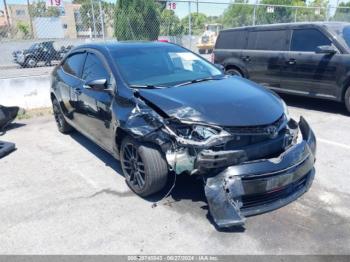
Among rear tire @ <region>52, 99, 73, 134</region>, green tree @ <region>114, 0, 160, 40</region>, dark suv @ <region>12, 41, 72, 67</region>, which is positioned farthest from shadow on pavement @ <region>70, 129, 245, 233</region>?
dark suv @ <region>12, 41, 72, 67</region>

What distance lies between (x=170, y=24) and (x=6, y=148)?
377 inches

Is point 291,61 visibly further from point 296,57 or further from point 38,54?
point 38,54

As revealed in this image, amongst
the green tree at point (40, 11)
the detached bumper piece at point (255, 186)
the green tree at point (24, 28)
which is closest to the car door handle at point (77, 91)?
the detached bumper piece at point (255, 186)

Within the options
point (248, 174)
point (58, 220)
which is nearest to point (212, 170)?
point (248, 174)

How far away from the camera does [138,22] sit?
42.5ft

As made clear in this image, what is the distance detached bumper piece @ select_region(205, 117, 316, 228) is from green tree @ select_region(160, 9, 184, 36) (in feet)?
33.8

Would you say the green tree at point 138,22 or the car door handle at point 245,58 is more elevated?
the green tree at point 138,22

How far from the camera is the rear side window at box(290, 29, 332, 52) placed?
6.91 meters

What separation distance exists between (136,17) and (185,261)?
1153cm

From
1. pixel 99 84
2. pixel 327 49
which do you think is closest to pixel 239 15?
pixel 327 49

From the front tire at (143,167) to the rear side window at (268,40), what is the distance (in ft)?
17.2

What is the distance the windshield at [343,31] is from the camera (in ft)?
21.9

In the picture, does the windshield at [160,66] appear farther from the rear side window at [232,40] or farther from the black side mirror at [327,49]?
the rear side window at [232,40]

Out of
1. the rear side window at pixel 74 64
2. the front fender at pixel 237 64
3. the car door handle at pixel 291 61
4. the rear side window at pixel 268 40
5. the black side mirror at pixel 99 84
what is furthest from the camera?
the front fender at pixel 237 64
